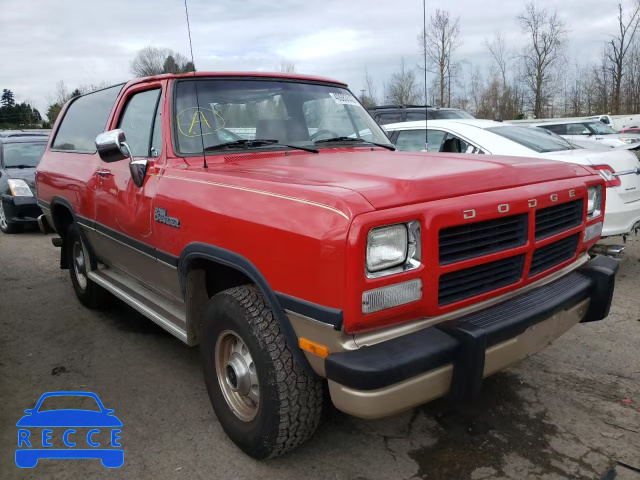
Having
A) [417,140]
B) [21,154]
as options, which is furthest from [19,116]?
[417,140]

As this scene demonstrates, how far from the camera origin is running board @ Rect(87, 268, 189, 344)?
3141 millimetres

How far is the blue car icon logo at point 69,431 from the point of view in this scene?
2770 millimetres

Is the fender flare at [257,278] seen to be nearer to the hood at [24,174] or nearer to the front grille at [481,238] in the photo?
the front grille at [481,238]

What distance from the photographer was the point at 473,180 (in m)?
2.41

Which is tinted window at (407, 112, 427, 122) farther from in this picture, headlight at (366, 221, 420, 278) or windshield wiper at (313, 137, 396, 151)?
headlight at (366, 221, 420, 278)

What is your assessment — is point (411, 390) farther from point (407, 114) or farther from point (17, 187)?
point (407, 114)

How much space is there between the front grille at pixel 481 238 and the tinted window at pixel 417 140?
4.26 metres

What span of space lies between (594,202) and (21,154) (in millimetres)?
9823

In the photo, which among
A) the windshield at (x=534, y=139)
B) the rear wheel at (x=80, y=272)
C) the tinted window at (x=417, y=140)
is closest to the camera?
the rear wheel at (x=80, y=272)

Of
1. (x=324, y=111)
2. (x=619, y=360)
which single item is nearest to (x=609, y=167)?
(x=619, y=360)

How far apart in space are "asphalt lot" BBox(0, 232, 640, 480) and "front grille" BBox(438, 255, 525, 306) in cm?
90

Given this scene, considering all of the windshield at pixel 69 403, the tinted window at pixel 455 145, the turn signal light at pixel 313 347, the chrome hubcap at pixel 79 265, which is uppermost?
the tinted window at pixel 455 145

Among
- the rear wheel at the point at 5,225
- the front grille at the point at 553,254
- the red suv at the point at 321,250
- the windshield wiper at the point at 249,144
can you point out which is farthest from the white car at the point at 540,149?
the rear wheel at the point at 5,225

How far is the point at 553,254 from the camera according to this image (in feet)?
9.30
